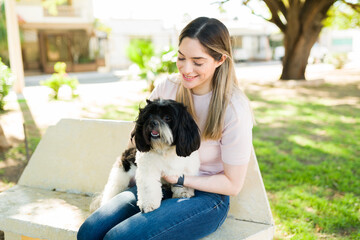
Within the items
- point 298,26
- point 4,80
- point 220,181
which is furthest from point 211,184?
point 298,26

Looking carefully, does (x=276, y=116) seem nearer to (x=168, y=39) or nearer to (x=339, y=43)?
(x=168, y=39)

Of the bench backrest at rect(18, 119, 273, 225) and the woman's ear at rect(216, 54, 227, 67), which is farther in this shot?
the bench backrest at rect(18, 119, 273, 225)

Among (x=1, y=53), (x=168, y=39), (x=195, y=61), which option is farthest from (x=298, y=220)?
(x=168, y=39)

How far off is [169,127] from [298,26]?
39.5 ft

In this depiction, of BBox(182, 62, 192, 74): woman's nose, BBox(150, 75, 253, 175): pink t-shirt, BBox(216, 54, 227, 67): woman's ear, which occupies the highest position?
BBox(216, 54, 227, 67): woman's ear

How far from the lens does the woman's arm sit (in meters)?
2.21

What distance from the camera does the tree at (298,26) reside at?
39.3 ft

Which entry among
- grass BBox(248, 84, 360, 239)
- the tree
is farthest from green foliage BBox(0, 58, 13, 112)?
the tree

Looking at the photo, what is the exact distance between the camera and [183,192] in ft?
7.34

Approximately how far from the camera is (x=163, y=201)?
216 cm

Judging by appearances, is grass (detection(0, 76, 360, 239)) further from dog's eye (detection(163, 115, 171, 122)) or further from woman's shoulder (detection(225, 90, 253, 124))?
dog's eye (detection(163, 115, 171, 122))

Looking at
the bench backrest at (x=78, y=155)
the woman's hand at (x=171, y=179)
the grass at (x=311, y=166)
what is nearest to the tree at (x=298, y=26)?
the grass at (x=311, y=166)

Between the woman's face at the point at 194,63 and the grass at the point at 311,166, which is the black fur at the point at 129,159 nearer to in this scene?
the woman's face at the point at 194,63

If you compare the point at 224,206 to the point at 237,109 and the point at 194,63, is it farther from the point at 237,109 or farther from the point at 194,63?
the point at 194,63
